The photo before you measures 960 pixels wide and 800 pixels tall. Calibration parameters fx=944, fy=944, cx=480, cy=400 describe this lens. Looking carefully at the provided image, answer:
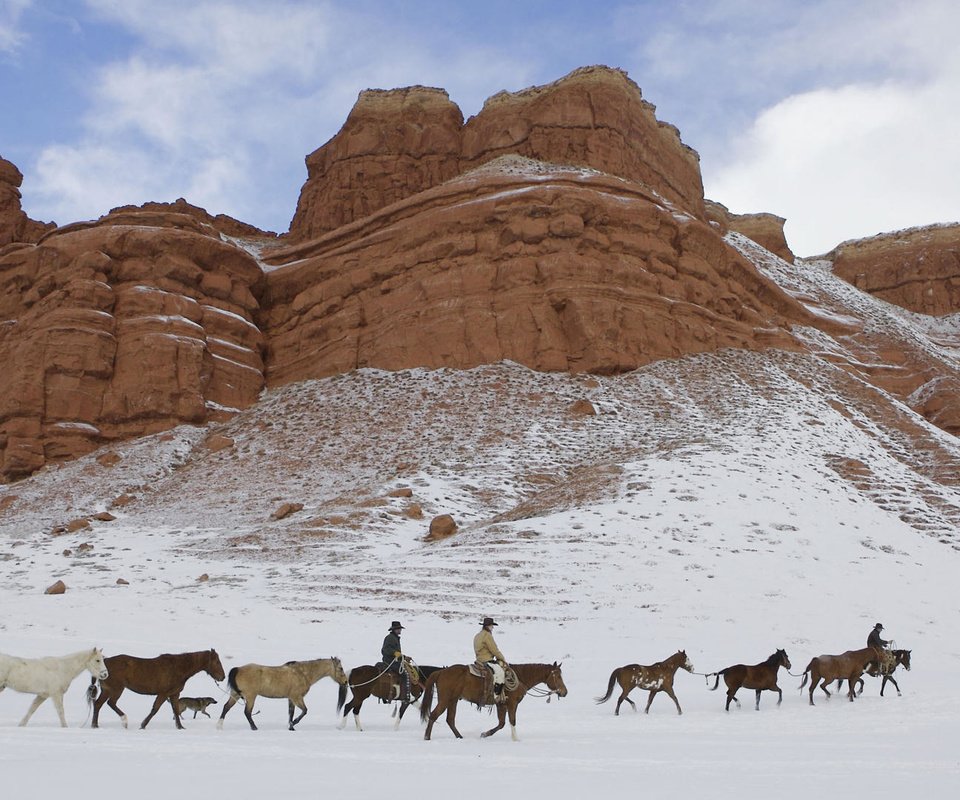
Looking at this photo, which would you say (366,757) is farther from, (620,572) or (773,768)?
(620,572)

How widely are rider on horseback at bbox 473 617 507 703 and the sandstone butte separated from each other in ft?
122

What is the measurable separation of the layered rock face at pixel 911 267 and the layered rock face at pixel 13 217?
82998 millimetres

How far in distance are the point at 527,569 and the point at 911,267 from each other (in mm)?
92259

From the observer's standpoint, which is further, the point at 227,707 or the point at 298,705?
Answer: the point at 298,705

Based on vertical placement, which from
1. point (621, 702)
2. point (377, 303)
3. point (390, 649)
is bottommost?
point (621, 702)

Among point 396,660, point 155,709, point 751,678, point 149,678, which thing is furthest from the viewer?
point 751,678

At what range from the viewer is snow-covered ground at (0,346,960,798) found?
10.4m

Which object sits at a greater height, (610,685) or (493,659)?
(493,659)

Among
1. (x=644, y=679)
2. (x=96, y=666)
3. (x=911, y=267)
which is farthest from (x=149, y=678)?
(x=911, y=267)

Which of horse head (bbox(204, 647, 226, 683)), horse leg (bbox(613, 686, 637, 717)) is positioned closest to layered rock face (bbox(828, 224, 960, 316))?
horse leg (bbox(613, 686, 637, 717))

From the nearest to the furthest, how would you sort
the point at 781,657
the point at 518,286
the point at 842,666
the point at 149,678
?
the point at 149,678, the point at 781,657, the point at 842,666, the point at 518,286

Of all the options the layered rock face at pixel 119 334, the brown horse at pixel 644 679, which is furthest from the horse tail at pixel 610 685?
the layered rock face at pixel 119 334

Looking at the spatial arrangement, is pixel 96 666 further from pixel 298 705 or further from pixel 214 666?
pixel 298 705

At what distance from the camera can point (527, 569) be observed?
88.4 ft
